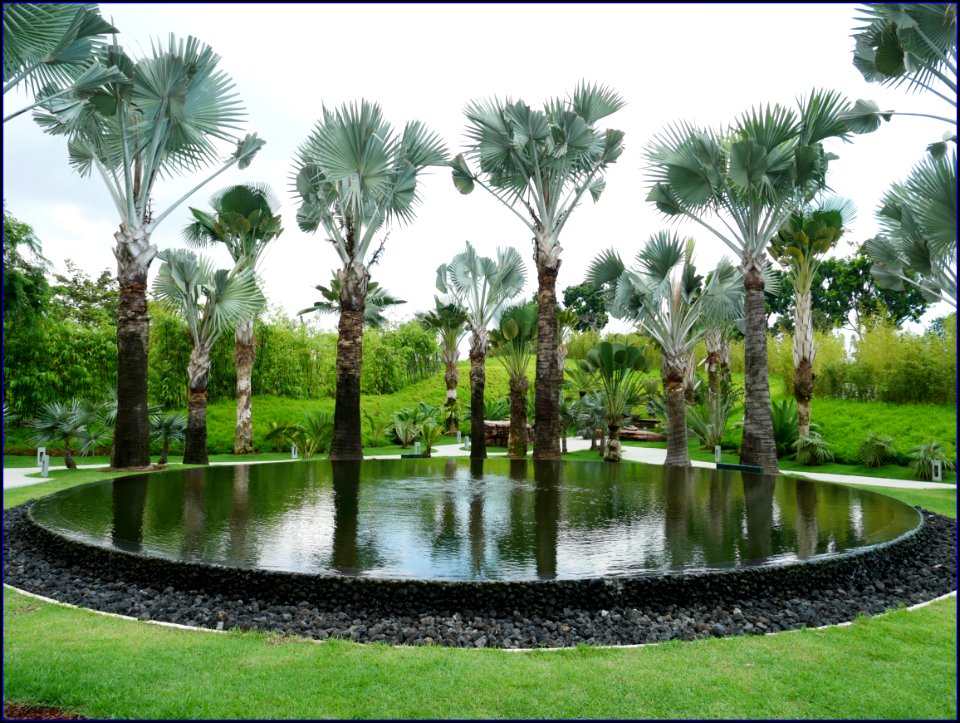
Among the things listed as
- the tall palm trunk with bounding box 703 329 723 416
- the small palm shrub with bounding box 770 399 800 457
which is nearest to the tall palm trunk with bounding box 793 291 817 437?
the small palm shrub with bounding box 770 399 800 457

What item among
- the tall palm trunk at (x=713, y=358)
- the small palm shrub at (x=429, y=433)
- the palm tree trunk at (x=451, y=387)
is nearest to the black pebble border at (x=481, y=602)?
the small palm shrub at (x=429, y=433)

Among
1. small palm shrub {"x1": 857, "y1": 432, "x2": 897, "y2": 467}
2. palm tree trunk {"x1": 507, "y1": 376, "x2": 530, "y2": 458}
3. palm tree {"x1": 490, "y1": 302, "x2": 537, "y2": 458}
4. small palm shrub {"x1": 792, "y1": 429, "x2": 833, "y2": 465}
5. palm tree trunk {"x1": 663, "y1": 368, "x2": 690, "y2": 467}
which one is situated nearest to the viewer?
palm tree trunk {"x1": 663, "y1": 368, "x2": 690, "y2": 467}

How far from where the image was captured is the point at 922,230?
9219mm

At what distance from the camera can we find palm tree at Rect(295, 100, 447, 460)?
1205 cm

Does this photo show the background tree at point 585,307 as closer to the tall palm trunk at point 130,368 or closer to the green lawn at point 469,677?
the tall palm trunk at point 130,368

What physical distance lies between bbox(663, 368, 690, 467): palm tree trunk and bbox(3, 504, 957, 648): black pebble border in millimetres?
9139

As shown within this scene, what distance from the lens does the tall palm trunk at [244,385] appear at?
1762 centimetres

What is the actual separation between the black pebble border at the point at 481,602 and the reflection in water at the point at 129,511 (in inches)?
12.8

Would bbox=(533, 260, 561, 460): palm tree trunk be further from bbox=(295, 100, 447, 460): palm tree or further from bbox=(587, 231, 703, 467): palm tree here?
bbox=(295, 100, 447, 460): palm tree

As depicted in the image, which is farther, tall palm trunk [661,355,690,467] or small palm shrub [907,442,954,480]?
tall palm trunk [661,355,690,467]

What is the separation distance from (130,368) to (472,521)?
8.72 meters

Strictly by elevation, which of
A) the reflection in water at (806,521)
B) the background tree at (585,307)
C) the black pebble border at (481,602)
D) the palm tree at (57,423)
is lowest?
the black pebble border at (481,602)

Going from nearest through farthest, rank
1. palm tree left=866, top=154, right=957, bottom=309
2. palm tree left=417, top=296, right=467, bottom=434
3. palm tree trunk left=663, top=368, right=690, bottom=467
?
palm tree left=866, top=154, right=957, bottom=309, palm tree trunk left=663, top=368, right=690, bottom=467, palm tree left=417, top=296, right=467, bottom=434

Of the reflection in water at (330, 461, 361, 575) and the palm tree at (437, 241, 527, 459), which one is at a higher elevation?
the palm tree at (437, 241, 527, 459)
